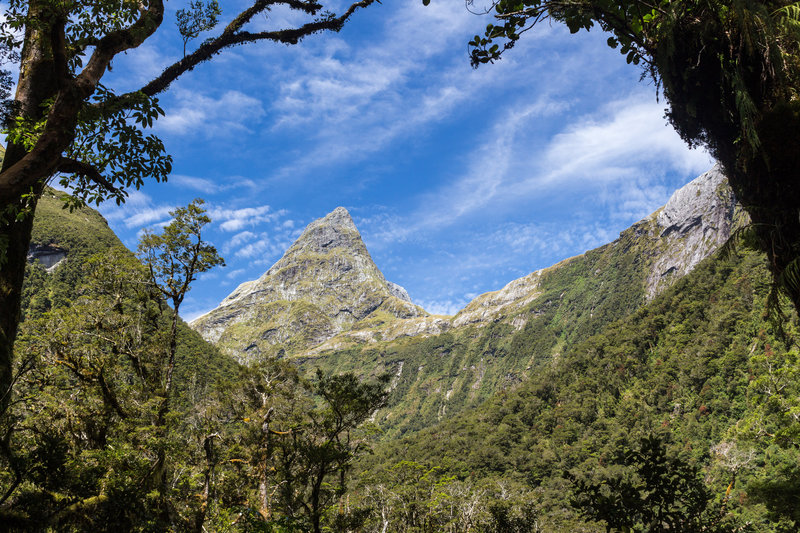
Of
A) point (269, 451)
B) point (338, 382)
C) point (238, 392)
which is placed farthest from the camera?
point (238, 392)

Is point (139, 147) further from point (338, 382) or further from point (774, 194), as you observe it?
point (338, 382)

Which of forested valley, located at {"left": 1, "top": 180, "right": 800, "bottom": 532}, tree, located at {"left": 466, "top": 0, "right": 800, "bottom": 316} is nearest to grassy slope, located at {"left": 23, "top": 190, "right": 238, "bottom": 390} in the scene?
forested valley, located at {"left": 1, "top": 180, "right": 800, "bottom": 532}

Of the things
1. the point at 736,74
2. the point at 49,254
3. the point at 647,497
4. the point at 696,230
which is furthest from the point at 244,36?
the point at 696,230

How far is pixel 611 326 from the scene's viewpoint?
154 m

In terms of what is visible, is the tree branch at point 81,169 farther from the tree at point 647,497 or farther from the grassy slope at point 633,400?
the grassy slope at point 633,400

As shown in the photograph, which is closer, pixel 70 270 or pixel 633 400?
pixel 70 270

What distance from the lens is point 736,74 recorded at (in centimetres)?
342

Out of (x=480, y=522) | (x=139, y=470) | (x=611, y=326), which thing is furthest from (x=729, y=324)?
(x=139, y=470)

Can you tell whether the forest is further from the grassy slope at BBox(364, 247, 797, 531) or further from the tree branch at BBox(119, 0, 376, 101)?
the grassy slope at BBox(364, 247, 797, 531)

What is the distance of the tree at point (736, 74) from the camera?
325 centimetres

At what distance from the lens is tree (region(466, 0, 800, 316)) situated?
10.7 feet

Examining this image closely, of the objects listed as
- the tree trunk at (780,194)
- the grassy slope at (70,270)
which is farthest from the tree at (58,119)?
the grassy slope at (70,270)

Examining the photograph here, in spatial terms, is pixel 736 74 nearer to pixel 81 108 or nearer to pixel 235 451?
pixel 81 108

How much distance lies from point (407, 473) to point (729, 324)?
108m
